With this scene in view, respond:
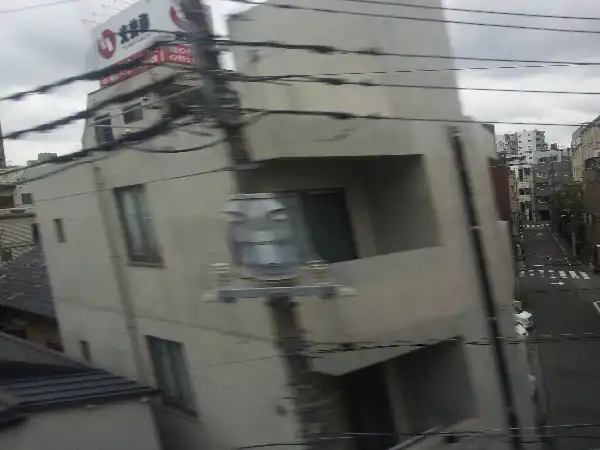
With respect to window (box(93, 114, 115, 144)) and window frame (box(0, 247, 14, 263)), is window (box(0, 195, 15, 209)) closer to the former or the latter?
window frame (box(0, 247, 14, 263))

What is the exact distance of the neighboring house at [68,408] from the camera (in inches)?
272

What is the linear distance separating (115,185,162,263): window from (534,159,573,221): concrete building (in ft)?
121

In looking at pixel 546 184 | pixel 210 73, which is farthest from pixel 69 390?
pixel 546 184

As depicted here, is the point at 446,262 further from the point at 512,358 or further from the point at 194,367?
the point at 194,367

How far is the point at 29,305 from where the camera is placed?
13.3 metres

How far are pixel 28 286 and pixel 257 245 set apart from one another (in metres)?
10.7

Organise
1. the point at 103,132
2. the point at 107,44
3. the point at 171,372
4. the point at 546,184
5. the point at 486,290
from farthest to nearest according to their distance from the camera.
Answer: the point at 546,184
the point at 107,44
the point at 103,132
the point at 486,290
the point at 171,372

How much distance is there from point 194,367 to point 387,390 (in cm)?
289

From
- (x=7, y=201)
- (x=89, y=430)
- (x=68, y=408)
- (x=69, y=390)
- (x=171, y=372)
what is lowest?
(x=89, y=430)

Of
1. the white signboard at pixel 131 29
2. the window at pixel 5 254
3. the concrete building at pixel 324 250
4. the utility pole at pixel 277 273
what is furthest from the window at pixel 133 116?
the window at pixel 5 254

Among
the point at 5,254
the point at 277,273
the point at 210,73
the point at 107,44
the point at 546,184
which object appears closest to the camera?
the point at 210,73

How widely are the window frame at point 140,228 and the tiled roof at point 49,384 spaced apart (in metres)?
1.74

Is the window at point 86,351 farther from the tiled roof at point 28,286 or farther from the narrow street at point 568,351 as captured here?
the narrow street at point 568,351

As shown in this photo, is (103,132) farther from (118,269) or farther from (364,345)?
(364,345)
